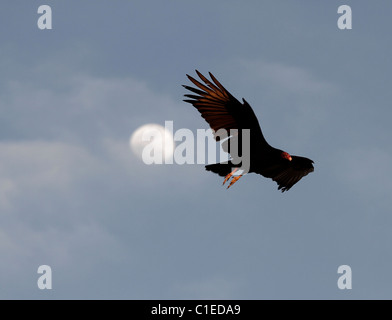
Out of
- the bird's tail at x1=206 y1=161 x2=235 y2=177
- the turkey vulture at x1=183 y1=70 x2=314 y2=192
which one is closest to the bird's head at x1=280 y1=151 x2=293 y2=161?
the turkey vulture at x1=183 y1=70 x2=314 y2=192

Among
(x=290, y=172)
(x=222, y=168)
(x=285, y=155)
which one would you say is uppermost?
(x=285, y=155)

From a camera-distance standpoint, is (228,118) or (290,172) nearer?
(228,118)

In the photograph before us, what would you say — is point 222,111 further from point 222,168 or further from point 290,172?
point 290,172

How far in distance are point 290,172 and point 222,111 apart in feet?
11.1

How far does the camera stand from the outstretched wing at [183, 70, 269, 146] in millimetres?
18872

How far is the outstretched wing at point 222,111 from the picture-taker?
18.9 m

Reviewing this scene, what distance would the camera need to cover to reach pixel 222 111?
752 inches

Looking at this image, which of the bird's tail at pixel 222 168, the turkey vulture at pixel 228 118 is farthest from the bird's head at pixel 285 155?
the bird's tail at pixel 222 168

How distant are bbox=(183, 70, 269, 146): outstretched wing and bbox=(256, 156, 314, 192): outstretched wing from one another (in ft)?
5.99

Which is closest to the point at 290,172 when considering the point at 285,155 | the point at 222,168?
the point at 285,155
